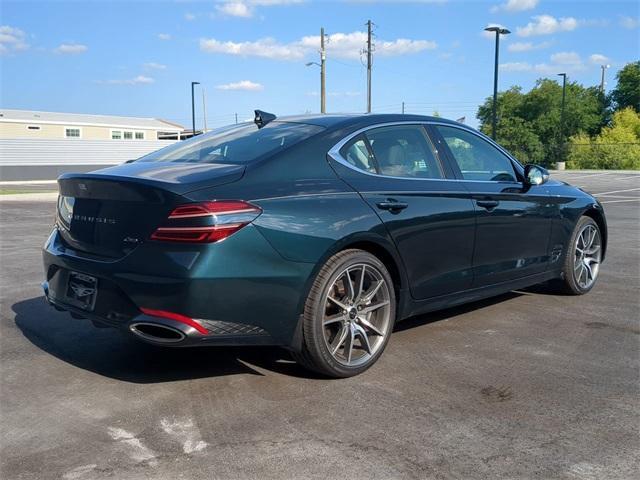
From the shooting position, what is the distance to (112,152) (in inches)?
1638

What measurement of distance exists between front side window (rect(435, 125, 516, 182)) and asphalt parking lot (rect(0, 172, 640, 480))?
1206 millimetres

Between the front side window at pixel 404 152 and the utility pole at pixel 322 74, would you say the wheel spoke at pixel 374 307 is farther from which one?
the utility pole at pixel 322 74

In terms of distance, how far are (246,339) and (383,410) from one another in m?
0.84

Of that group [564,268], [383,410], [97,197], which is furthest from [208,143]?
[564,268]

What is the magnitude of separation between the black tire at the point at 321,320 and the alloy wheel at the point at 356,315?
0.09 ft

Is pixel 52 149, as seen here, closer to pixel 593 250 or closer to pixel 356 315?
pixel 593 250

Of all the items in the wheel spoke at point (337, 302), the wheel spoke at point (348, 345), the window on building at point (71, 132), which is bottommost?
the wheel spoke at point (348, 345)

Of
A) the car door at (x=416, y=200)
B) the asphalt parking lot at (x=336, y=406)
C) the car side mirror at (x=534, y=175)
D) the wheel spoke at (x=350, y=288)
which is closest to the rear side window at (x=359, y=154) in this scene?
the car door at (x=416, y=200)

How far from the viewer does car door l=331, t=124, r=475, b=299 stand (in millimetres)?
3965

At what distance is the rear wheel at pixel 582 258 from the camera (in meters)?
5.77

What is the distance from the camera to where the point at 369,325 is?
3932 mm

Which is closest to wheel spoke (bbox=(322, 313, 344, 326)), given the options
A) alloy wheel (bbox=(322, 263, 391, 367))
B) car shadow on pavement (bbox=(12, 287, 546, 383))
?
alloy wheel (bbox=(322, 263, 391, 367))

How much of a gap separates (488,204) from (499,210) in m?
0.16

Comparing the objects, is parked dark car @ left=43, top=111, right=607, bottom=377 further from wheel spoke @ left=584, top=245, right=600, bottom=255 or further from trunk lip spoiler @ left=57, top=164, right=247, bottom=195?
wheel spoke @ left=584, top=245, right=600, bottom=255
